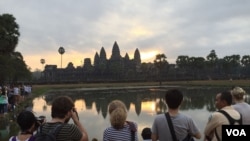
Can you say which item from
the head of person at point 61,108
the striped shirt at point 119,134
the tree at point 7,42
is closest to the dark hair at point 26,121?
the head of person at point 61,108

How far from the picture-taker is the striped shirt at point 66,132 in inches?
153

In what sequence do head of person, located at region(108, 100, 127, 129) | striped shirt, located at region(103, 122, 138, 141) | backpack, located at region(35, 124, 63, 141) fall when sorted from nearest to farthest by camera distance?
backpack, located at region(35, 124, 63, 141) < head of person, located at region(108, 100, 127, 129) < striped shirt, located at region(103, 122, 138, 141)

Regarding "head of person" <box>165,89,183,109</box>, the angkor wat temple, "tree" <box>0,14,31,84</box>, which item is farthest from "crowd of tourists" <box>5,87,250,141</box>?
the angkor wat temple

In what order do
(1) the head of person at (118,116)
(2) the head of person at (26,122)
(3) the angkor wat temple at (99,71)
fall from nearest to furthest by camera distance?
(2) the head of person at (26,122) < (1) the head of person at (118,116) < (3) the angkor wat temple at (99,71)

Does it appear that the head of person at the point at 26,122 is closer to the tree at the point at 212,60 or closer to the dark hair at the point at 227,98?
the dark hair at the point at 227,98

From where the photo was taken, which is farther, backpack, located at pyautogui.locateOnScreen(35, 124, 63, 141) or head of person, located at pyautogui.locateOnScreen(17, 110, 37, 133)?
head of person, located at pyautogui.locateOnScreen(17, 110, 37, 133)

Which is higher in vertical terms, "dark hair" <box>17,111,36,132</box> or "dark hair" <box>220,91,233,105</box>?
"dark hair" <box>220,91,233,105</box>

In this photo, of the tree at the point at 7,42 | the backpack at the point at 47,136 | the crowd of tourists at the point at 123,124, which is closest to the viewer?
the backpack at the point at 47,136

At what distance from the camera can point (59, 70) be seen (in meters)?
110

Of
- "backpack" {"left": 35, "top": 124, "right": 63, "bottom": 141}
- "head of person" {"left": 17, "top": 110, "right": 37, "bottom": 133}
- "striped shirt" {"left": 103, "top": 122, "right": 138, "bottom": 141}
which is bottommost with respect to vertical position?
"striped shirt" {"left": 103, "top": 122, "right": 138, "bottom": 141}

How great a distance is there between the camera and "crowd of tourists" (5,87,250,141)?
3986 millimetres

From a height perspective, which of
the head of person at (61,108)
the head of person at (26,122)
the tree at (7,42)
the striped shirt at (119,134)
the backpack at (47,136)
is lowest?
the striped shirt at (119,134)

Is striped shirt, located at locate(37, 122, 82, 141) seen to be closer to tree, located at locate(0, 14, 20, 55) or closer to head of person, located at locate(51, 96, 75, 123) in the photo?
head of person, located at locate(51, 96, 75, 123)

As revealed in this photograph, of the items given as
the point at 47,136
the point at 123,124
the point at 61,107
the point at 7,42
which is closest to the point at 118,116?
the point at 123,124
